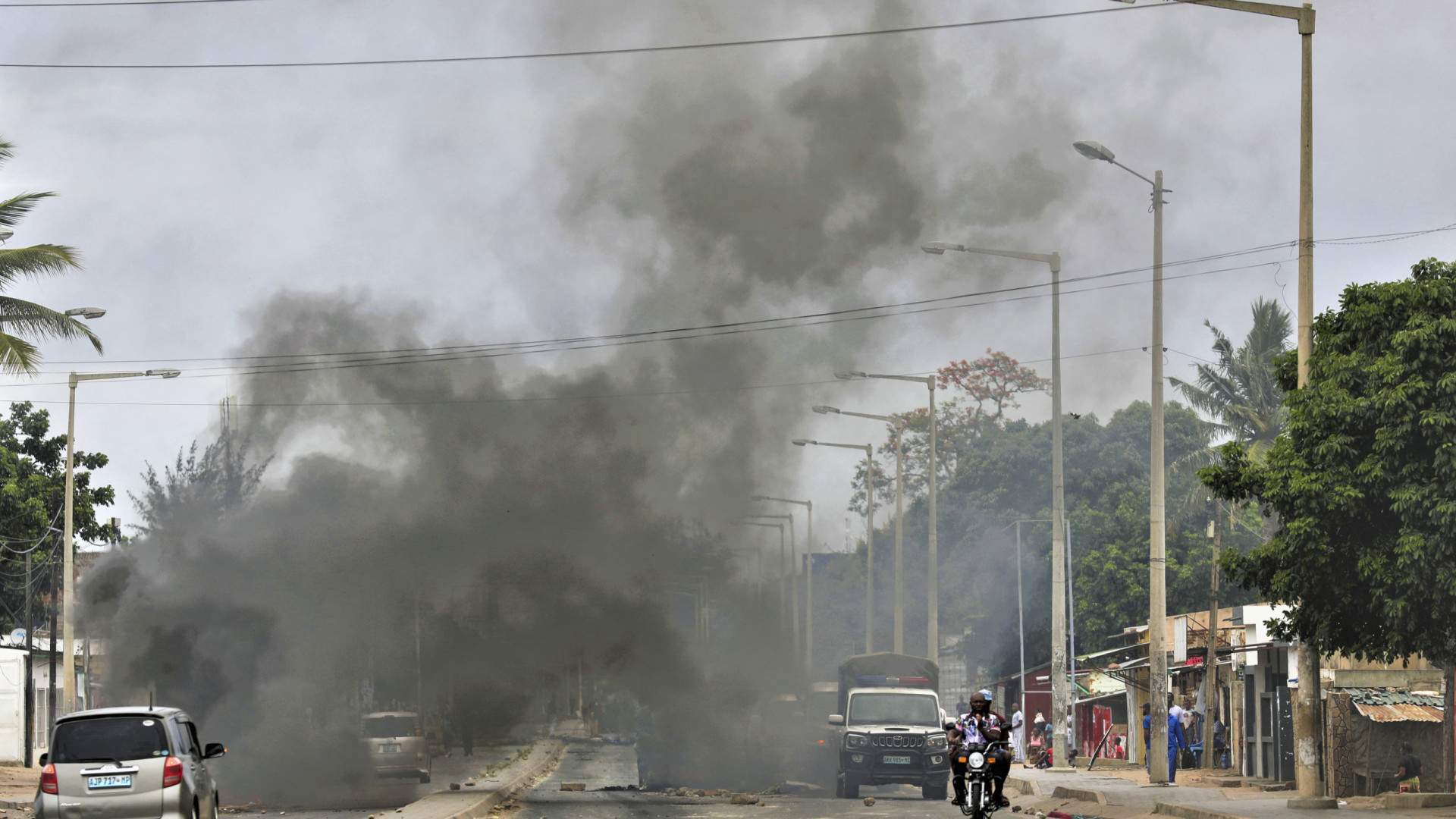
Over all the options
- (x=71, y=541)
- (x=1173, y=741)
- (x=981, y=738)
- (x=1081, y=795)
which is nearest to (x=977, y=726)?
(x=981, y=738)

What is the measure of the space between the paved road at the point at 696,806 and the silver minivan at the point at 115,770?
6.33m

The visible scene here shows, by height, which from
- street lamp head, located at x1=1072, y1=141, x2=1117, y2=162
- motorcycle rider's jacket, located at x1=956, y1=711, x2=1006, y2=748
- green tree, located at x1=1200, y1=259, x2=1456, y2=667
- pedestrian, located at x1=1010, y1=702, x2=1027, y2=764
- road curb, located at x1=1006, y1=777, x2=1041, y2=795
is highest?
street lamp head, located at x1=1072, y1=141, x2=1117, y2=162

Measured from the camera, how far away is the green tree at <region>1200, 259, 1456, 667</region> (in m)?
18.1

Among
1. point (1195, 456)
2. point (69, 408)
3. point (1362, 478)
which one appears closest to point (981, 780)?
point (1362, 478)

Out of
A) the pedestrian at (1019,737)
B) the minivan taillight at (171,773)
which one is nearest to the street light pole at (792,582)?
the pedestrian at (1019,737)

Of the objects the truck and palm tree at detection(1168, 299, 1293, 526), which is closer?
the truck

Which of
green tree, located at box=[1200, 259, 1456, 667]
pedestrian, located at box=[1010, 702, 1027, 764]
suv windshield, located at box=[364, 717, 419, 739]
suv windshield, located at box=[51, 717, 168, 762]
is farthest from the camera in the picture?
pedestrian, located at box=[1010, 702, 1027, 764]

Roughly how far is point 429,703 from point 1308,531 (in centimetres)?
1877

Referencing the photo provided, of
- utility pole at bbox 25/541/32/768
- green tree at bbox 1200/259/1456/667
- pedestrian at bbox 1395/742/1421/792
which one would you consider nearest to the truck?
pedestrian at bbox 1395/742/1421/792

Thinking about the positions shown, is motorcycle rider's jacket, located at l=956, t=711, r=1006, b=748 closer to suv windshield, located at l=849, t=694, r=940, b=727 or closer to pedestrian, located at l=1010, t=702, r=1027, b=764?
suv windshield, located at l=849, t=694, r=940, b=727

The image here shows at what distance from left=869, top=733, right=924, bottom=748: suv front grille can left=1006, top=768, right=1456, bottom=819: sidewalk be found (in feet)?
7.77

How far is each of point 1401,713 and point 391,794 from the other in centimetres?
1780

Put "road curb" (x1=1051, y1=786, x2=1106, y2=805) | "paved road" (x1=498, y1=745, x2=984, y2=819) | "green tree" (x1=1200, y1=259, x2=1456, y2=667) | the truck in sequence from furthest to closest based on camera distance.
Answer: the truck → "road curb" (x1=1051, y1=786, x2=1106, y2=805) → "paved road" (x1=498, y1=745, x2=984, y2=819) → "green tree" (x1=1200, y1=259, x2=1456, y2=667)

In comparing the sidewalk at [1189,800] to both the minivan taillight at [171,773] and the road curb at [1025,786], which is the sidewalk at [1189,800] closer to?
the road curb at [1025,786]
